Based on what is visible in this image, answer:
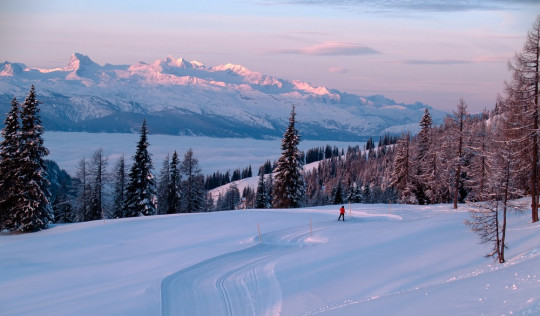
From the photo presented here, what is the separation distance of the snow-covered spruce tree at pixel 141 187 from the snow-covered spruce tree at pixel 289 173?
1341 cm

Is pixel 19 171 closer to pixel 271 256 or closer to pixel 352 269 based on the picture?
pixel 271 256

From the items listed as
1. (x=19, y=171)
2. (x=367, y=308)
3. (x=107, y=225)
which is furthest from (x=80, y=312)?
(x=19, y=171)

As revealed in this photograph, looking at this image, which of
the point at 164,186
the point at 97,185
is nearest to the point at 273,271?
the point at 97,185

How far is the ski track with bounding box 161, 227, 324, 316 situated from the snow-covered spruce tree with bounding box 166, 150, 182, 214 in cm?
2966

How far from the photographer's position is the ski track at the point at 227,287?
1627cm

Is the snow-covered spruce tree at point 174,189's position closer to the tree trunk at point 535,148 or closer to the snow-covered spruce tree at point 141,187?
the snow-covered spruce tree at point 141,187

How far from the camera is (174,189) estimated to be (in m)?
54.2

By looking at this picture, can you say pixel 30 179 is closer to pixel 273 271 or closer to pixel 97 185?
pixel 97 185

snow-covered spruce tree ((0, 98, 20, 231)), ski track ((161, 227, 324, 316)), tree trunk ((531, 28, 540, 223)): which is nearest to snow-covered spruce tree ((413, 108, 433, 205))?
tree trunk ((531, 28, 540, 223))

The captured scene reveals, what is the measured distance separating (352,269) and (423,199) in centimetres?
3497

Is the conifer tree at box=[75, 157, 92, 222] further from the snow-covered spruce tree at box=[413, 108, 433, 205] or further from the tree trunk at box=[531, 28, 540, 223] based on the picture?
the tree trunk at box=[531, 28, 540, 223]

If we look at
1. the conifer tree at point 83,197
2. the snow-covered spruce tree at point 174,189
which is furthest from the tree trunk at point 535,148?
the conifer tree at point 83,197

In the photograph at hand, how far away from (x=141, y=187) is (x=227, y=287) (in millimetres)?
31856

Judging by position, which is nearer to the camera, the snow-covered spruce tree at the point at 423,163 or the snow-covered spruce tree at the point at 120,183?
the snow-covered spruce tree at the point at 423,163
